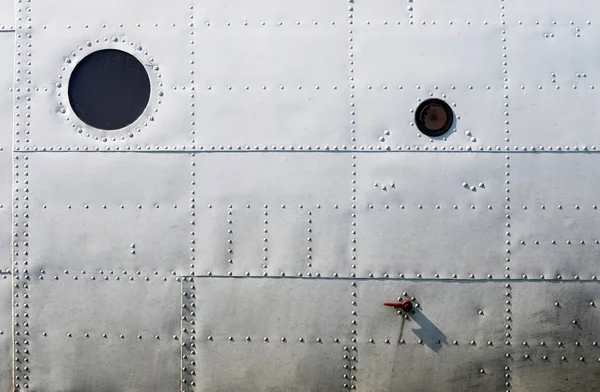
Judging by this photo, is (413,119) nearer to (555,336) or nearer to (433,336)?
(433,336)

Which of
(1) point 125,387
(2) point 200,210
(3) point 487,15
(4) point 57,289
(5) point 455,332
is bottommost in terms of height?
(1) point 125,387

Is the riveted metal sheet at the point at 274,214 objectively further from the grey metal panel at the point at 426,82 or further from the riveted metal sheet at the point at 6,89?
the riveted metal sheet at the point at 6,89

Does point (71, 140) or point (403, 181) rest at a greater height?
point (71, 140)

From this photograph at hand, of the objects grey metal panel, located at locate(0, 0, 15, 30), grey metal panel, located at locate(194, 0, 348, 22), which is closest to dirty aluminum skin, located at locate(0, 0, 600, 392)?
grey metal panel, located at locate(194, 0, 348, 22)

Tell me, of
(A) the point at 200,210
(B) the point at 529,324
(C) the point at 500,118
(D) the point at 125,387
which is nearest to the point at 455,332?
(B) the point at 529,324

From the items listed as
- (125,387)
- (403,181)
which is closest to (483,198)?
(403,181)

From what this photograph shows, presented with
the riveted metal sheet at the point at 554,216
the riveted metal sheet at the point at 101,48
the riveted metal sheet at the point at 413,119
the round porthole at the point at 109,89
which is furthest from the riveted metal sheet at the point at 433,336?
the round porthole at the point at 109,89

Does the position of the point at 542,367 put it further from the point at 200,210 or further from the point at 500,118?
the point at 200,210
